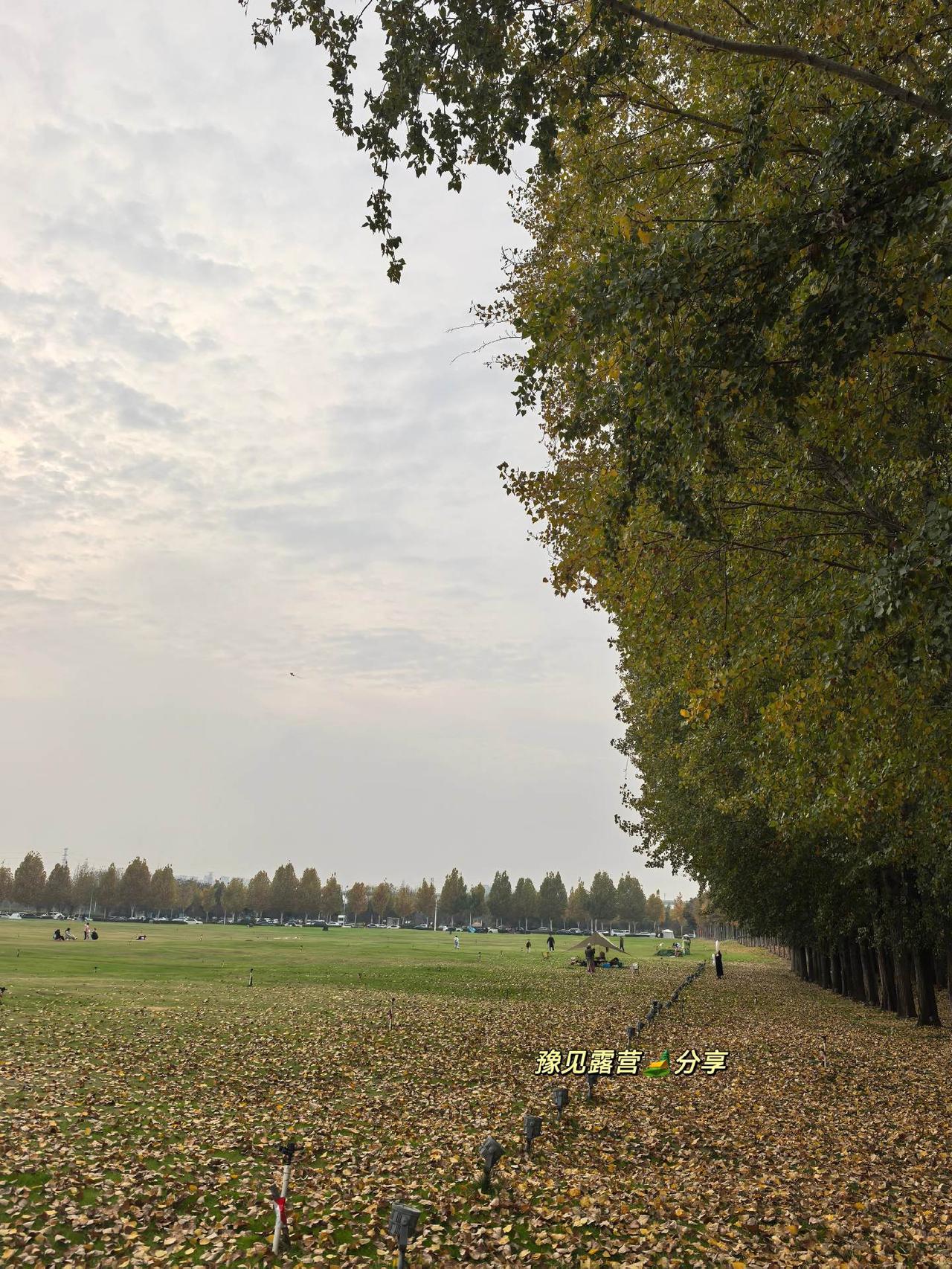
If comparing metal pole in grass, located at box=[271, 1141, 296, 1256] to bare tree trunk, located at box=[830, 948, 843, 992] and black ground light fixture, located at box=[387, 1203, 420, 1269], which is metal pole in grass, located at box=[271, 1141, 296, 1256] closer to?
black ground light fixture, located at box=[387, 1203, 420, 1269]

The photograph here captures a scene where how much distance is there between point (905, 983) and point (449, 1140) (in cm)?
2669

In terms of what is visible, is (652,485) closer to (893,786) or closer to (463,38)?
(463,38)

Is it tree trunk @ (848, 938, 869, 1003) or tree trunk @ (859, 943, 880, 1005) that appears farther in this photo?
tree trunk @ (848, 938, 869, 1003)

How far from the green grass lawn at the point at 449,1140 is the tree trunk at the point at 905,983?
680 cm

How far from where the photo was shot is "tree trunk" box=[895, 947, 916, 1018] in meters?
32.6

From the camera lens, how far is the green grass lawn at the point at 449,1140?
28.9 ft

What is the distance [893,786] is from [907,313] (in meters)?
9.47

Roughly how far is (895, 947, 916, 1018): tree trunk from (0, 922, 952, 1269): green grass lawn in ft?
22.3

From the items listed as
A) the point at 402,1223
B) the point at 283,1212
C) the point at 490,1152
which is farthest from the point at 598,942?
the point at 402,1223

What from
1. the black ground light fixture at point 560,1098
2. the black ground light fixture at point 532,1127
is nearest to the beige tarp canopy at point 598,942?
the black ground light fixture at point 560,1098

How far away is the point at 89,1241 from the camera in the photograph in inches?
336

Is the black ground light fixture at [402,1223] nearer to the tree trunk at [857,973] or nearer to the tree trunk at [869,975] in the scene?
the tree trunk at [869,975]

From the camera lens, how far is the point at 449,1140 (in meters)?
12.4

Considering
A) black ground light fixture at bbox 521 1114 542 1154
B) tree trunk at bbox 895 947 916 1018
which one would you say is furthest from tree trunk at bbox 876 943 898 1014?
black ground light fixture at bbox 521 1114 542 1154
